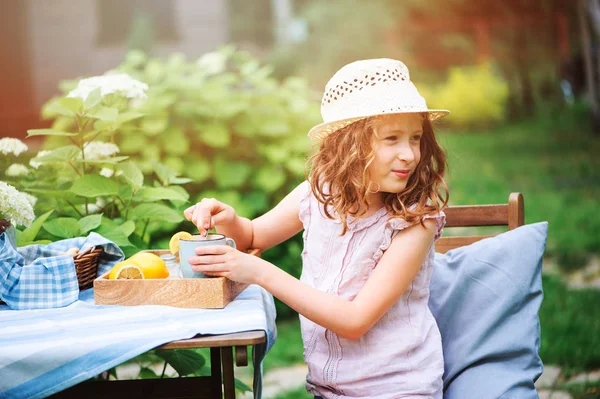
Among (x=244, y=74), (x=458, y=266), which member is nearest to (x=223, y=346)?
(x=458, y=266)

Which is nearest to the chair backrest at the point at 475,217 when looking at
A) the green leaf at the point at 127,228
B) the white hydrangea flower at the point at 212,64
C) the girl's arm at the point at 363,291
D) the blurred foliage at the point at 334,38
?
the girl's arm at the point at 363,291

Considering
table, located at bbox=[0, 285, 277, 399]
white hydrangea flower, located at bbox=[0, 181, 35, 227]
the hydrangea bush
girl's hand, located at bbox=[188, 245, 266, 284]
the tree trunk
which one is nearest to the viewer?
table, located at bbox=[0, 285, 277, 399]

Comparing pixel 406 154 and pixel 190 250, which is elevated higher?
pixel 406 154

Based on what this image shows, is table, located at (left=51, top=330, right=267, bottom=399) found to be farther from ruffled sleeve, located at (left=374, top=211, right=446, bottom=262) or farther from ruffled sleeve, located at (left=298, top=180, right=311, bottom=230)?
ruffled sleeve, located at (left=374, top=211, right=446, bottom=262)

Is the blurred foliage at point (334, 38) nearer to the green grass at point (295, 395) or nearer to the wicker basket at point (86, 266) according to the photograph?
the green grass at point (295, 395)

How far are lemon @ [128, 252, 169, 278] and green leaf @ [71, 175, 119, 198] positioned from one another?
52 cm

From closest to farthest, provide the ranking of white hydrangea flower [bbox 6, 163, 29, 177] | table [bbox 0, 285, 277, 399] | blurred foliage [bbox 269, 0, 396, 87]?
table [bbox 0, 285, 277, 399] < white hydrangea flower [bbox 6, 163, 29, 177] < blurred foliage [bbox 269, 0, 396, 87]

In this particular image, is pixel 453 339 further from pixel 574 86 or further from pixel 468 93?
pixel 574 86

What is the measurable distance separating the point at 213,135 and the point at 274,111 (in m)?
0.38

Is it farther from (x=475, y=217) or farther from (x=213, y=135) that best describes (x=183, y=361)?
(x=213, y=135)

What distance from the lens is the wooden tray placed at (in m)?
1.52

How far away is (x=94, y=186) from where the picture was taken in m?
2.08

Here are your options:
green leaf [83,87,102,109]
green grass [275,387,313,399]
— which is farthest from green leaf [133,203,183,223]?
green grass [275,387,313,399]

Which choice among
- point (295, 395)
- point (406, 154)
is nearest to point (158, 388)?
point (406, 154)
